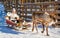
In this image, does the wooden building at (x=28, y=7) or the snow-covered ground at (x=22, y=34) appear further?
the wooden building at (x=28, y=7)

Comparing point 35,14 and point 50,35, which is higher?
point 35,14

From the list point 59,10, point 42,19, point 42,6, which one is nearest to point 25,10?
point 42,6

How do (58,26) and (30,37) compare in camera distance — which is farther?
(58,26)

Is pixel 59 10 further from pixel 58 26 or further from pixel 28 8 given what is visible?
pixel 28 8

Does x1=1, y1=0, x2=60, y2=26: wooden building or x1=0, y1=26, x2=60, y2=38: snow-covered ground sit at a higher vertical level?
x1=1, y1=0, x2=60, y2=26: wooden building

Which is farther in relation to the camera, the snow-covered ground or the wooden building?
the wooden building

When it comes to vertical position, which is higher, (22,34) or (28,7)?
(28,7)

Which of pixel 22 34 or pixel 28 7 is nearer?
pixel 22 34

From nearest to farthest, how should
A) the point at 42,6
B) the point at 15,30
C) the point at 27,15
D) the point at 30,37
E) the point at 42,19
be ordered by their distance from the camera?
the point at 30,37
the point at 42,19
the point at 15,30
the point at 42,6
the point at 27,15

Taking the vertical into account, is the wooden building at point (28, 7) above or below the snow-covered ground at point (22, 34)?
above

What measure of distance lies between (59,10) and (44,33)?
141 centimetres

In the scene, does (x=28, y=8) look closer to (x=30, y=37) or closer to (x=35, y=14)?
(x=35, y=14)

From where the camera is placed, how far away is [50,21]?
367cm

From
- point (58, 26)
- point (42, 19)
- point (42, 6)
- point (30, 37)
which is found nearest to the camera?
point (30, 37)
